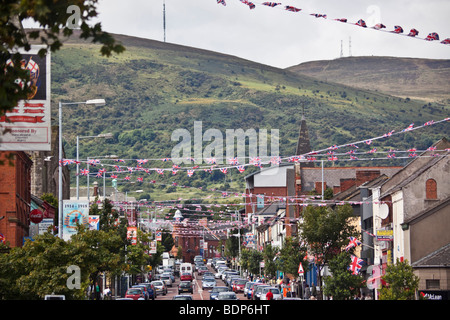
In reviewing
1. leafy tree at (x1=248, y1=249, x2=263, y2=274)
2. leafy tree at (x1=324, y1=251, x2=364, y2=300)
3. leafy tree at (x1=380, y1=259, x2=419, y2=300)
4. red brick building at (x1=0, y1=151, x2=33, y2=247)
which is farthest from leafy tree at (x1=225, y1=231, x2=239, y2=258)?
leafy tree at (x1=380, y1=259, x2=419, y2=300)

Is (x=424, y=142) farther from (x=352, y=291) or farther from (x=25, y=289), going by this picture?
(x=25, y=289)

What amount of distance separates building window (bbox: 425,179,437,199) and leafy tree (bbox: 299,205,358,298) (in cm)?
672

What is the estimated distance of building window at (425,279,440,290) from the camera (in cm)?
4788

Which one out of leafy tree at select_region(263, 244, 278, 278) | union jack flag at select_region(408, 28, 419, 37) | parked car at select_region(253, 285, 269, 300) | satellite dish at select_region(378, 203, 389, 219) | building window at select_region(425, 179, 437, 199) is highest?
union jack flag at select_region(408, 28, 419, 37)

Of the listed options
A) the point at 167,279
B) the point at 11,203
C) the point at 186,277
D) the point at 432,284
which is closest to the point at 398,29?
the point at 432,284

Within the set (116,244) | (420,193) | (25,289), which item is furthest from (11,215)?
(420,193)

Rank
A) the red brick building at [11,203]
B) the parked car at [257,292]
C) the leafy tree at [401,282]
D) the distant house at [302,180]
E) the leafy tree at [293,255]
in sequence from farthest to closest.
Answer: the distant house at [302,180] < the leafy tree at [293,255] < the parked car at [257,292] < the red brick building at [11,203] < the leafy tree at [401,282]

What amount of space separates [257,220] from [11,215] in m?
78.6

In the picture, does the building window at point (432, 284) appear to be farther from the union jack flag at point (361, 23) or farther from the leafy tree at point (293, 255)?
the union jack flag at point (361, 23)

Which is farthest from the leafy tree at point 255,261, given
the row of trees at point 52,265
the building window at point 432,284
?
the row of trees at point 52,265

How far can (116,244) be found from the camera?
4700 cm

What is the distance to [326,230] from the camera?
190ft

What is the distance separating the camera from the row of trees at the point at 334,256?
132 feet

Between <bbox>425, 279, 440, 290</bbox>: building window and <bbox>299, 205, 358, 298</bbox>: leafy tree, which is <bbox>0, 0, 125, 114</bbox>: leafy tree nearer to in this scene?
<bbox>425, 279, 440, 290</bbox>: building window
